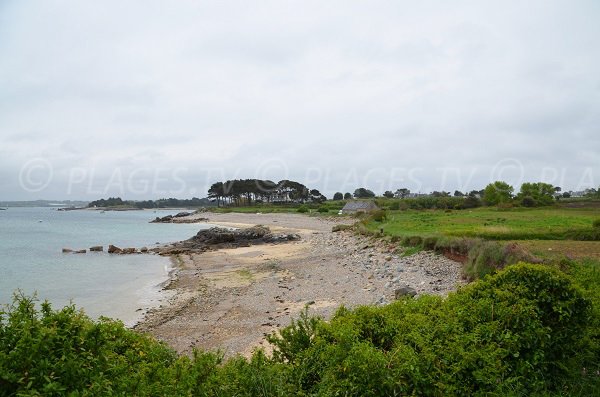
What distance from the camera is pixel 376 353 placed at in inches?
139

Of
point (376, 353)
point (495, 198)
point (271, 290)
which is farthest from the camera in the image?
point (495, 198)

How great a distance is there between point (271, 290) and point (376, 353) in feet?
45.6

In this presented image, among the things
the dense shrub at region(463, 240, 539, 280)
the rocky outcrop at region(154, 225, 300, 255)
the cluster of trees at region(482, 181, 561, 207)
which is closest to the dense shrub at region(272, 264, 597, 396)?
the dense shrub at region(463, 240, 539, 280)

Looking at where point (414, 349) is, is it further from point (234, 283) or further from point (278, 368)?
point (234, 283)

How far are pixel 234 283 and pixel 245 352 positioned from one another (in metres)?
10.1

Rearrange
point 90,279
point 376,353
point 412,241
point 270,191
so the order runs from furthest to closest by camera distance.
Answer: point 270,191 < point 90,279 < point 412,241 < point 376,353

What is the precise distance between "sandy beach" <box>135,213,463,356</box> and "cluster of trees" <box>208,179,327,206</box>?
356ft

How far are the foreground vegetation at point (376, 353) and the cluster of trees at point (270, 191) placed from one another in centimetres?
12862

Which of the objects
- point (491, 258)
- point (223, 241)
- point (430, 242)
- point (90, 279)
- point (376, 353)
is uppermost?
point (376, 353)

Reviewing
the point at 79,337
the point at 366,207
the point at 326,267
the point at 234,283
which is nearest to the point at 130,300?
the point at 234,283

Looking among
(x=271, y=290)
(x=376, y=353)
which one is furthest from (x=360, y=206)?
(x=376, y=353)

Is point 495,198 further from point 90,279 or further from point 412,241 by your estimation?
point 90,279

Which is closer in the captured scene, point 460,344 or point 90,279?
point 460,344

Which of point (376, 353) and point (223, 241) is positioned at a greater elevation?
point (376, 353)
